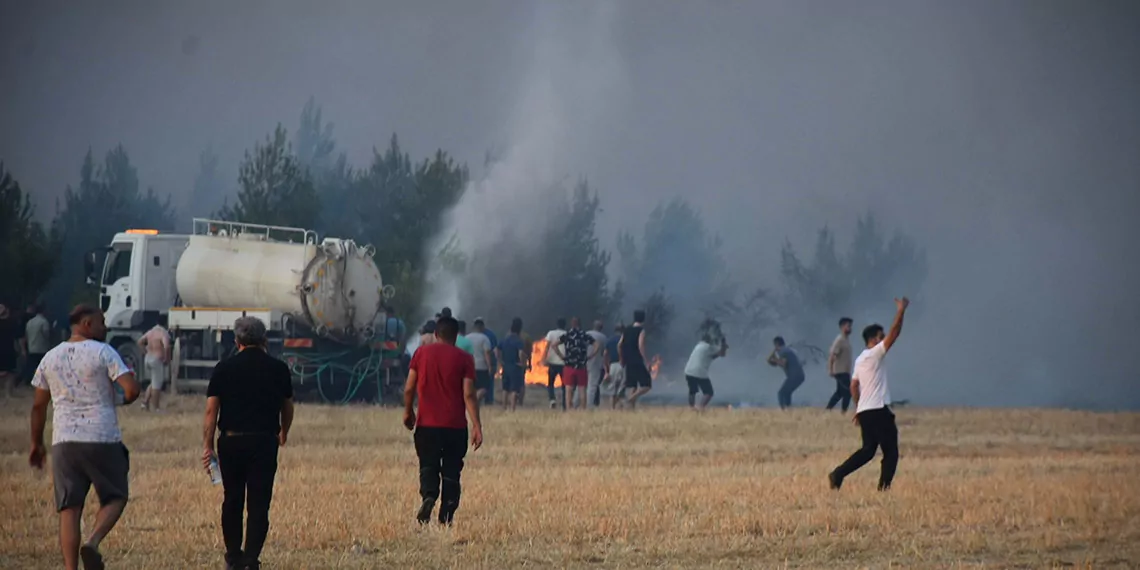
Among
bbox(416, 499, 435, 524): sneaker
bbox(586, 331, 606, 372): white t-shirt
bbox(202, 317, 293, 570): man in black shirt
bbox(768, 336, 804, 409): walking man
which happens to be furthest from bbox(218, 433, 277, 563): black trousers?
bbox(768, 336, 804, 409): walking man

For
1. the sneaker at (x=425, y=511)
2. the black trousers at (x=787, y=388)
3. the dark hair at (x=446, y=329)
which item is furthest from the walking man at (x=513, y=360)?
the sneaker at (x=425, y=511)

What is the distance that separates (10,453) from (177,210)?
6517 centimetres

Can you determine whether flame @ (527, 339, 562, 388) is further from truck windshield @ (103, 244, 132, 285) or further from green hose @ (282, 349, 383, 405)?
truck windshield @ (103, 244, 132, 285)

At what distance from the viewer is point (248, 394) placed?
1037cm

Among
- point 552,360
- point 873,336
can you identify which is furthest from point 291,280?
point 873,336

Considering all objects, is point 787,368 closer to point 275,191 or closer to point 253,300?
point 253,300

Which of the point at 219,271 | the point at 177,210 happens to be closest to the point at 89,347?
the point at 219,271

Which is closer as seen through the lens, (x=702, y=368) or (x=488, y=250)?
(x=702, y=368)

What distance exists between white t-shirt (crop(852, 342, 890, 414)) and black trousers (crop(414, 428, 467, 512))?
14.8 feet

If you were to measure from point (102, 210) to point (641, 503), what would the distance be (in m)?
64.9

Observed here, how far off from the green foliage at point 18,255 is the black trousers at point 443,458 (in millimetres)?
34917

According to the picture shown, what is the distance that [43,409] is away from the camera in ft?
33.3

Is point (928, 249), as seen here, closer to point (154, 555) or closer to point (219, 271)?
point (219, 271)

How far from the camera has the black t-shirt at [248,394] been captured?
10320 mm
